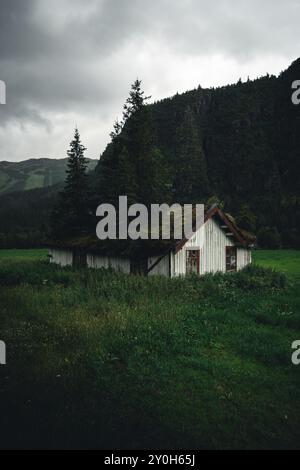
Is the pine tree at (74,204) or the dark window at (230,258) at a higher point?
the pine tree at (74,204)

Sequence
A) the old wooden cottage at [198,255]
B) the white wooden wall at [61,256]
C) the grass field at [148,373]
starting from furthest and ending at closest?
the white wooden wall at [61,256] < the old wooden cottage at [198,255] < the grass field at [148,373]

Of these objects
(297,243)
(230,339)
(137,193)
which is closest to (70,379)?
(230,339)

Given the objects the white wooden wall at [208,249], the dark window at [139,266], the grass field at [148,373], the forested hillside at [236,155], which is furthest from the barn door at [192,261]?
the forested hillside at [236,155]

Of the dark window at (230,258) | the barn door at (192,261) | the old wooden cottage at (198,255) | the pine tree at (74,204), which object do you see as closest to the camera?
the old wooden cottage at (198,255)

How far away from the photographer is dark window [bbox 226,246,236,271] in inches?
992

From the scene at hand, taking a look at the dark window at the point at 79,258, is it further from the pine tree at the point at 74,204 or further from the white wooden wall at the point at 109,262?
the pine tree at the point at 74,204

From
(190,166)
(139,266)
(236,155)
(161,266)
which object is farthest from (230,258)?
(236,155)

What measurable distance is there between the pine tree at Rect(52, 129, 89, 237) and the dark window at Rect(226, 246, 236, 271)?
566 inches

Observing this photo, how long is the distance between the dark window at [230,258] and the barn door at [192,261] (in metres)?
3.47

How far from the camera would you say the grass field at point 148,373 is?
639 cm

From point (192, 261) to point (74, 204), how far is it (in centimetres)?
1638

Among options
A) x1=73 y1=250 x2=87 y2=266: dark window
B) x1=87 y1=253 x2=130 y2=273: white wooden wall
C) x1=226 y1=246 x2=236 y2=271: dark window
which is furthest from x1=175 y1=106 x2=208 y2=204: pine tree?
x1=226 y1=246 x2=236 y2=271: dark window

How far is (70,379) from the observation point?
8.09 m

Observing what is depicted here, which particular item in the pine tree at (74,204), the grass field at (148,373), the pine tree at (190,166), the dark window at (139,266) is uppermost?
the pine tree at (190,166)
